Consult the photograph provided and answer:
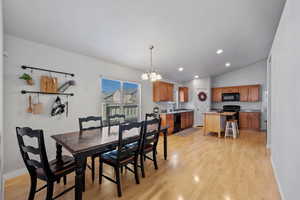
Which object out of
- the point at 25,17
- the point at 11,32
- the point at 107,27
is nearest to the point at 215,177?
the point at 107,27

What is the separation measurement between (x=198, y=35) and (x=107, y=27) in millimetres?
2051

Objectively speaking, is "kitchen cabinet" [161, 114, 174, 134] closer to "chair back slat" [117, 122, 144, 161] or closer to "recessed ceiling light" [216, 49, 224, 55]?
"recessed ceiling light" [216, 49, 224, 55]

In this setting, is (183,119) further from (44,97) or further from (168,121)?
(44,97)

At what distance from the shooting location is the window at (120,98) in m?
3.91

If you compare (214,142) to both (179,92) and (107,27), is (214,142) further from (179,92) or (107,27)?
(107,27)

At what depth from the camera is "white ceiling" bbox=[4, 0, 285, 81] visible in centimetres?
198

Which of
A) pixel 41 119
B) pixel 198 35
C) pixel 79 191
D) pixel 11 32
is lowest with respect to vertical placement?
pixel 79 191

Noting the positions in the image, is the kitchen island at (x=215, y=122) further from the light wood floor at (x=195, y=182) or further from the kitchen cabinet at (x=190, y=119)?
the light wood floor at (x=195, y=182)

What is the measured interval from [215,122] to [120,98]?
3.63 metres

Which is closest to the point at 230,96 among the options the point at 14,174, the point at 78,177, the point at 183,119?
the point at 183,119

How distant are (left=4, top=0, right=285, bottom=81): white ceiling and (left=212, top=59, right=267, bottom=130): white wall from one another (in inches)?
122

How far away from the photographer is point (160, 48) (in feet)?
11.6

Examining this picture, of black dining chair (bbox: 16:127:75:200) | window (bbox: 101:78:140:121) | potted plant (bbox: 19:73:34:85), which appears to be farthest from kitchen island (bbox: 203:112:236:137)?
potted plant (bbox: 19:73:34:85)

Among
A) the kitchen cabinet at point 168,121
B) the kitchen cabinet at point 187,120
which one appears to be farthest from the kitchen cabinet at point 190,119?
the kitchen cabinet at point 168,121
